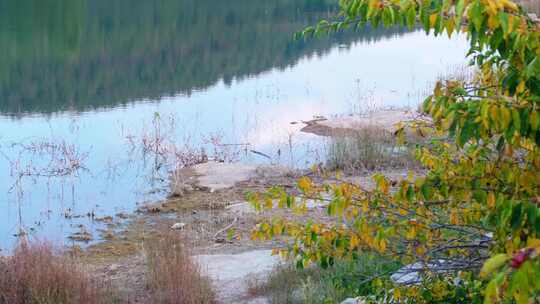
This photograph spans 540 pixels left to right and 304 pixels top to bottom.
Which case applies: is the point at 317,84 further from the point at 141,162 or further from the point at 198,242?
the point at 198,242

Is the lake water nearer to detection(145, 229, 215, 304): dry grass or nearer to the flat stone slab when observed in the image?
the flat stone slab

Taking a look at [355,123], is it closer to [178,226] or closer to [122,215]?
[122,215]

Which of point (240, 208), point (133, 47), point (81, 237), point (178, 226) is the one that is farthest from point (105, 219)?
point (133, 47)

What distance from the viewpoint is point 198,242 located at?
8.61 metres

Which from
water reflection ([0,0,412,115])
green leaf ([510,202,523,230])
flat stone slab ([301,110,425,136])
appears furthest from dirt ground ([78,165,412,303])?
water reflection ([0,0,412,115])

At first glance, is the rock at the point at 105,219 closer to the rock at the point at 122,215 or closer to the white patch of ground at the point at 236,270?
the rock at the point at 122,215

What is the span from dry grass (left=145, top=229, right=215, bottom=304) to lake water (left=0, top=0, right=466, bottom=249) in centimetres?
304

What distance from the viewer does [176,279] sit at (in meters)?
5.84

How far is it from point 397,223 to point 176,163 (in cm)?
978

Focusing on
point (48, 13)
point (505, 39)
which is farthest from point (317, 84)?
point (505, 39)

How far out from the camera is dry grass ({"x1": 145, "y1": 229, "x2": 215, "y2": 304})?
573cm

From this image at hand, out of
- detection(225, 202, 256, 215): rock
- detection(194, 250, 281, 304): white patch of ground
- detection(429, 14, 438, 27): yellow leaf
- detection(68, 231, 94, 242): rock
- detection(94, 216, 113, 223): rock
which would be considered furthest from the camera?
detection(94, 216, 113, 223): rock

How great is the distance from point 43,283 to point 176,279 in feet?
3.06

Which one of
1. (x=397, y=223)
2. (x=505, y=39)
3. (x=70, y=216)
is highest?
(x=505, y=39)
